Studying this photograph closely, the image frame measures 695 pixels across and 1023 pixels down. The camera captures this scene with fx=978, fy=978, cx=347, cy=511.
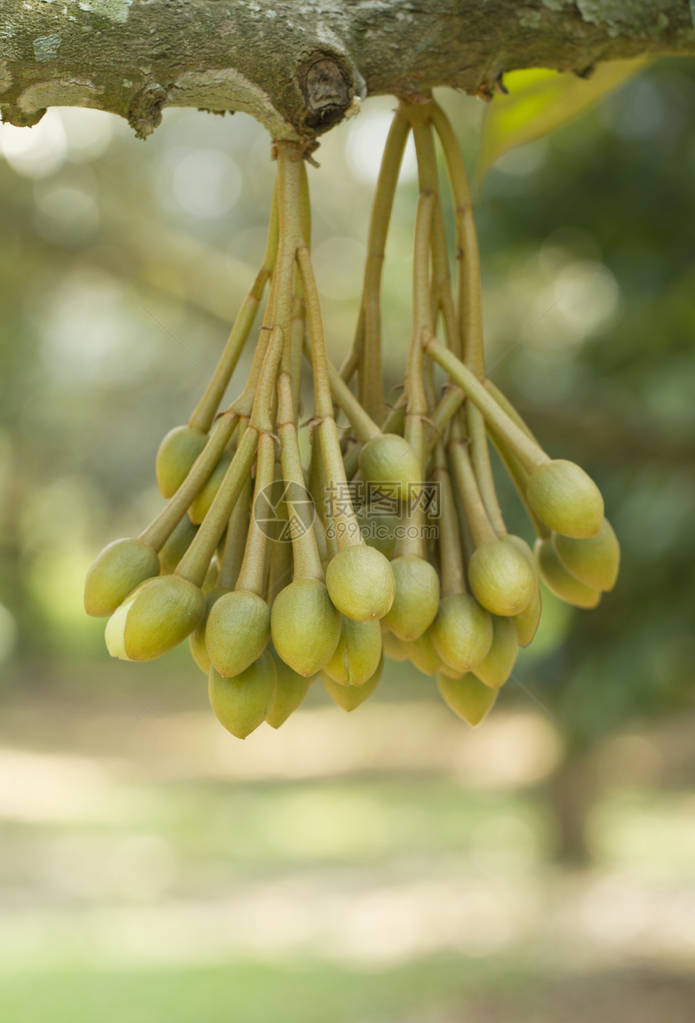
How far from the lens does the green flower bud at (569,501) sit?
3.92 feet

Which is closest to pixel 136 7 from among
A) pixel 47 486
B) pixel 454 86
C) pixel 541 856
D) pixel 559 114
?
pixel 454 86

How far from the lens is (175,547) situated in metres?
1.28

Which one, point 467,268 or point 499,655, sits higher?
point 467,268

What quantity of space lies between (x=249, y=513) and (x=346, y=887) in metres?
9.47

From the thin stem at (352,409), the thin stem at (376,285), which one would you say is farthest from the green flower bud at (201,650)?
the thin stem at (376,285)

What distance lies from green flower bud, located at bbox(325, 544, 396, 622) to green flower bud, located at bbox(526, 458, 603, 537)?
0.85ft

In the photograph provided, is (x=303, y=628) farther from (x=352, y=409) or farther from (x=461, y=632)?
(x=352, y=409)

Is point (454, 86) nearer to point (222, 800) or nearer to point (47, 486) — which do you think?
point (222, 800)

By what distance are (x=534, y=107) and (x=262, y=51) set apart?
109 centimetres

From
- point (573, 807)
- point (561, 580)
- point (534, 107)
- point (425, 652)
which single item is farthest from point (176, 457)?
point (573, 807)

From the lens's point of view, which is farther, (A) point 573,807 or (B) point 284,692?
(A) point 573,807

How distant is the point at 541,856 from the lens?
32.1 ft

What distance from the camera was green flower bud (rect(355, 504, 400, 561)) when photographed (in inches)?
50.2

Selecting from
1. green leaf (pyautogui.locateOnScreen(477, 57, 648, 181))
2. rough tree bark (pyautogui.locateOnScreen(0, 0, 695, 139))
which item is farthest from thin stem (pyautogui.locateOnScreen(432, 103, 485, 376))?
green leaf (pyautogui.locateOnScreen(477, 57, 648, 181))
